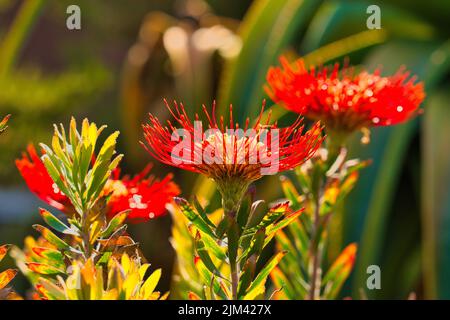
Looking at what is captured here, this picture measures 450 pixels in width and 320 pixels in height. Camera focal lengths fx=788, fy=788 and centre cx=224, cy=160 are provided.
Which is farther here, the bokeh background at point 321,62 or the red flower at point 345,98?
the bokeh background at point 321,62

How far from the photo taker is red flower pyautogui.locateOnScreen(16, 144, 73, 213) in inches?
11.2

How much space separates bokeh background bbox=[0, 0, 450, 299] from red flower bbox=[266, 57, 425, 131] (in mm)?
214

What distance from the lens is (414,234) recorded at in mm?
902

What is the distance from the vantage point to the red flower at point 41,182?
0.28 meters

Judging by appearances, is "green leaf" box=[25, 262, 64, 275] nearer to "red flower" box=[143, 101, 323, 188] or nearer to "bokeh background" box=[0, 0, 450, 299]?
"red flower" box=[143, 101, 323, 188]

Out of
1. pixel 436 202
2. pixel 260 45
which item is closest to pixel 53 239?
pixel 436 202

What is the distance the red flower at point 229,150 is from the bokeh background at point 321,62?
269 millimetres

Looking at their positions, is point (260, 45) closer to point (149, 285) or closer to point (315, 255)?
point (315, 255)

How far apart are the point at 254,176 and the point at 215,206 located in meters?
0.33

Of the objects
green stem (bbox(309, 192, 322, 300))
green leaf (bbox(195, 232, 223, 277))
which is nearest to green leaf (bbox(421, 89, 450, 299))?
green stem (bbox(309, 192, 322, 300))

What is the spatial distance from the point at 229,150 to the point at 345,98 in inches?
2.9

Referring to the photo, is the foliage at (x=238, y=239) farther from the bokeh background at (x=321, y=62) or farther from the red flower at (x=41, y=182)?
the bokeh background at (x=321, y=62)

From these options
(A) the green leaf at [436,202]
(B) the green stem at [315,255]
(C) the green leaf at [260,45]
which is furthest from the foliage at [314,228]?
(C) the green leaf at [260,45]

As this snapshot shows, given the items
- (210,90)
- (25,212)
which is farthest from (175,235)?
(25,212)
